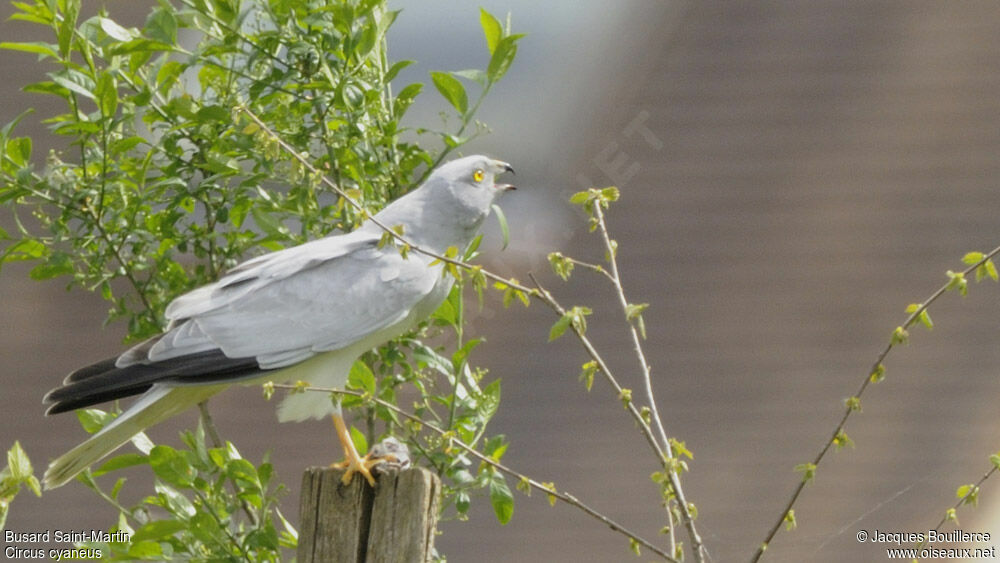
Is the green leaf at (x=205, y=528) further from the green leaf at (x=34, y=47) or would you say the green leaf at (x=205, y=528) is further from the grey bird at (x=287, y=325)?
the green leaf at (x=34, y=47)

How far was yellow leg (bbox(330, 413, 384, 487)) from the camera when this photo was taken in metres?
2.09

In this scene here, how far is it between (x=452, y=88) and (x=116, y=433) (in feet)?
3.28

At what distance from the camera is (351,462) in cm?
222

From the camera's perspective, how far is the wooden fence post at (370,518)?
78.5 inches

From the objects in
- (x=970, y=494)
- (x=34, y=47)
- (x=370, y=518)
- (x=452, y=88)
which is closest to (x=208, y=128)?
(x=34, y=47)

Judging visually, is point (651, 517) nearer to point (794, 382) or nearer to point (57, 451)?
point (794, 382)

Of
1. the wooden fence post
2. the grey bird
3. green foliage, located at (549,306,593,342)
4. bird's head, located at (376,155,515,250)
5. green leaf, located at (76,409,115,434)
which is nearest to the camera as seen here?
green foliage, located at (549,306,593,342)

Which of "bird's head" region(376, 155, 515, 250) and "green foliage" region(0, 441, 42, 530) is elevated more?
"bird's head" region(376, 155, 515, 250)

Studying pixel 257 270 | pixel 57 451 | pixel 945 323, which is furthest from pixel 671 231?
pixel 257 270

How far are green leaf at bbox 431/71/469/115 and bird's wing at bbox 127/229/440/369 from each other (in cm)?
35

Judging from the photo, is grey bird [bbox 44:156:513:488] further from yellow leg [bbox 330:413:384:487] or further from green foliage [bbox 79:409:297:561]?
green foliage [bbox 79:409:297:561]

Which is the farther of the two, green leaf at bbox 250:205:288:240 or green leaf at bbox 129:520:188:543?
green leaf at bbox 250:205:288:240

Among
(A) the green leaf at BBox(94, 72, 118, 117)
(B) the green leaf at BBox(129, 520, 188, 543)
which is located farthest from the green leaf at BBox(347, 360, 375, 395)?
(A) the green leaf at BBox(94, 72, 118, 117)

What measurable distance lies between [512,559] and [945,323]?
7.98 feet
